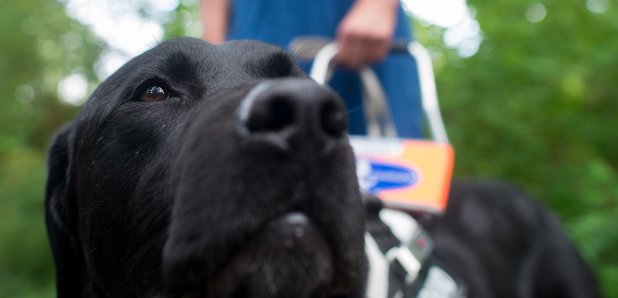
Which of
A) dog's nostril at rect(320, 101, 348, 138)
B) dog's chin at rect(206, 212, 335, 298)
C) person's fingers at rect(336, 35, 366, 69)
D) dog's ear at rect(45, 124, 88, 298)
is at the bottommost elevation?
dog's ear at rect(45, 124, 88, 298)

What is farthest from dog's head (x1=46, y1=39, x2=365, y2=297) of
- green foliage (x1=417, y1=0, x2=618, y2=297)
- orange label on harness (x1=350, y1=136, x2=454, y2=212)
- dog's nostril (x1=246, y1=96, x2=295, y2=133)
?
green foliage (x1=417, y1=0, x2=618, y2=297)

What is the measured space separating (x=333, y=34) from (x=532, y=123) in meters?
3.38

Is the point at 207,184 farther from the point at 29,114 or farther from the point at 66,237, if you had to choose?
the point at 29,114

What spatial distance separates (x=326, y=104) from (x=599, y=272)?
4530 millimetres

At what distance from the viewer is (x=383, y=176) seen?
268cm

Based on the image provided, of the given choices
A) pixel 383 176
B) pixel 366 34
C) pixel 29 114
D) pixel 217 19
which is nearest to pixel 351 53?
pixel 366 34

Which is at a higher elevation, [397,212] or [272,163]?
[272,163]

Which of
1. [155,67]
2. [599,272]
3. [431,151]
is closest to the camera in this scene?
[155,67]

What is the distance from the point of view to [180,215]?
133 cm

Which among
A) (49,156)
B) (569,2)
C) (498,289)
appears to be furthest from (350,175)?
(569,2)

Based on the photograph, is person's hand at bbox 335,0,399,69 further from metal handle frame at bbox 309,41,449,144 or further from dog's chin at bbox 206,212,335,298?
dog's chin at bbox 206,212,335,298

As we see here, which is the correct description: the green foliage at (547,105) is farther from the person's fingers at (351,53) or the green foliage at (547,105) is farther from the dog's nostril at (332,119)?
the dog's nostril at (332,119)

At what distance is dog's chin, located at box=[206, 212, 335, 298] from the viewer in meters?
1.24

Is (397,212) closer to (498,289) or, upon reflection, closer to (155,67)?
(498,289)
